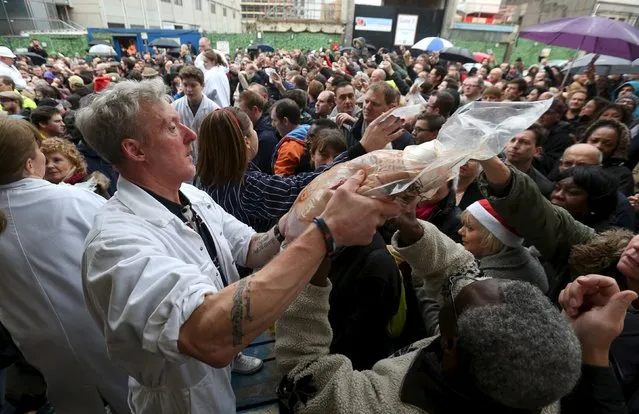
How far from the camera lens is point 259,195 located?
8.20ft

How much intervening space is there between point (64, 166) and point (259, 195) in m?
1.77

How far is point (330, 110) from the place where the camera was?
228 inches

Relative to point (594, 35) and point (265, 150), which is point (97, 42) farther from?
point (594, 35)

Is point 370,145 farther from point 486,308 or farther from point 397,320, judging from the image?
point 486,308

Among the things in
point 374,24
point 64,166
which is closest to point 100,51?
point 64,166

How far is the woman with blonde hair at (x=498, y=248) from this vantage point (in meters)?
2.17

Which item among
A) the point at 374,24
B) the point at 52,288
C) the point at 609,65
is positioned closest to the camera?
the point at 52,288

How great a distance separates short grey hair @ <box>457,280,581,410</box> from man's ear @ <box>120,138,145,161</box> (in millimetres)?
1352

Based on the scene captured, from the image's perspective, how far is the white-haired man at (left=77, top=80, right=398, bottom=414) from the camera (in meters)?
0.98

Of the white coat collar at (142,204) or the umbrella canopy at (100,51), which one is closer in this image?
the white coat collar at (142,204)

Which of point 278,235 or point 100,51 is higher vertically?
point 278,235

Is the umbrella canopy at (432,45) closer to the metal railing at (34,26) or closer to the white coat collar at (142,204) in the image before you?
the white coat collar at (142,204)

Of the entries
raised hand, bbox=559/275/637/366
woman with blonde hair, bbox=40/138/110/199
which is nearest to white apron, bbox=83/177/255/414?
raised hand, bbox=559/275/637/366

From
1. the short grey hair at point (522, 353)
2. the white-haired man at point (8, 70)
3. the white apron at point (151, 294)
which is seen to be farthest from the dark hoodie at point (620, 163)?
the white-haired man at point (8, 70)
